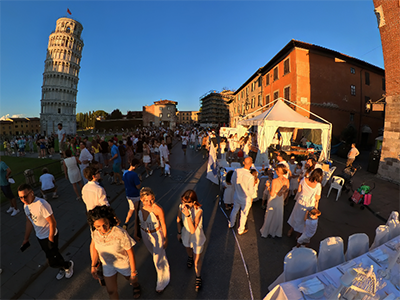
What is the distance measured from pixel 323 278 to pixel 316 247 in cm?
235

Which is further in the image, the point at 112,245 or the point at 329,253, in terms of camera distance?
the point at 329,253

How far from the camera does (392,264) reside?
231 cm

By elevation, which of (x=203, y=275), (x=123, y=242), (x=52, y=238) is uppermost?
(x=123, y=242)

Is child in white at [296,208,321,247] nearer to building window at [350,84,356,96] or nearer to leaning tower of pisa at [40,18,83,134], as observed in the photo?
building window at [350,84,356,96]

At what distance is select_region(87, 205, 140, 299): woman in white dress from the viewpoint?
2078mm

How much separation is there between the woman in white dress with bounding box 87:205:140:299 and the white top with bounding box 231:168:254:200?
2.66 m

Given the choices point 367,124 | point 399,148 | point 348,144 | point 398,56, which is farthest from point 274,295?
point 367,124

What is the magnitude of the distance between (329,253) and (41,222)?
457 centimetres

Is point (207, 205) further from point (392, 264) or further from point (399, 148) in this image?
point (399, 148)

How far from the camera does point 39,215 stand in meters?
2.77

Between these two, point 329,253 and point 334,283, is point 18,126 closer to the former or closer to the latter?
point 329,253

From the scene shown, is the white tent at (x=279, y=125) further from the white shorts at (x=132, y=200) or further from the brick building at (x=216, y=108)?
the brick building at (x=216, y=108)

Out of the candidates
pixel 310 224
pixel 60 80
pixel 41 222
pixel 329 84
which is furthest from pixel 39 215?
pixel 60 80

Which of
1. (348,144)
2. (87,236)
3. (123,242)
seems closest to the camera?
(123,242)
